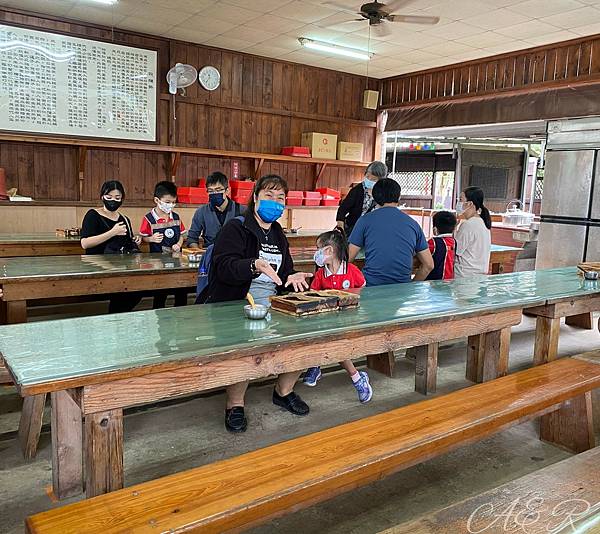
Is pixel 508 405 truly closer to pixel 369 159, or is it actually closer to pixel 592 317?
pixel 592 317

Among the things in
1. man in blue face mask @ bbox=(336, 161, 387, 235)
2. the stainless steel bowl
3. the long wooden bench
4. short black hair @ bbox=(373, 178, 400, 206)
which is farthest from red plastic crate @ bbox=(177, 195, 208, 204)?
the long wooden bench

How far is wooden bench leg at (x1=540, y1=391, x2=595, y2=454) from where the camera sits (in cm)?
278

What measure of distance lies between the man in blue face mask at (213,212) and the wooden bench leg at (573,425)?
8.96ft

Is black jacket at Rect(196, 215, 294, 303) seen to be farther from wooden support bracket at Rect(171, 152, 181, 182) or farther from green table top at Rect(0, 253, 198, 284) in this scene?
wooden support bracket at Rect(171, 152, 181, 182)

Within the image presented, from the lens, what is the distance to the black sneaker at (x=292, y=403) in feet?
10.5

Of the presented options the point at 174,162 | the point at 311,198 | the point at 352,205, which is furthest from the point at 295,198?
the point at 352,205

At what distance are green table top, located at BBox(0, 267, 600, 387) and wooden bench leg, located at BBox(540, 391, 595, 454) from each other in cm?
60

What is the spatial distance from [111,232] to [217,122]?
3764mm

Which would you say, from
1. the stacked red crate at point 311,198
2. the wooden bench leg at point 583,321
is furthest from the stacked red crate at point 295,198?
the wooden bench leg at point 583,321

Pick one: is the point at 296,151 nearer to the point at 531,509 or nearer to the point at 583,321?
the point at 583,321

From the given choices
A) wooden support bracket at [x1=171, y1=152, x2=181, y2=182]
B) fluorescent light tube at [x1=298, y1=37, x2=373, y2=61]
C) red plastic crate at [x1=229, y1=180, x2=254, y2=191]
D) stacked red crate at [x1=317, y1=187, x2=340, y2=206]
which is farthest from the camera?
stacked red crate at [x1=317, y1=187, x2=340, y2=206]

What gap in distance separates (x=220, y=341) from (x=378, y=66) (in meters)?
6.98

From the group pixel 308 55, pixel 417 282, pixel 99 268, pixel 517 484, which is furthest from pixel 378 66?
pixel 517 484

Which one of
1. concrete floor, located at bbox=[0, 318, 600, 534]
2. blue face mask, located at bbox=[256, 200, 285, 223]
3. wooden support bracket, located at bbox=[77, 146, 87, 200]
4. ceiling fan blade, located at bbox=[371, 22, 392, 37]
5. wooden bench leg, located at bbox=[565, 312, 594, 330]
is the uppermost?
ceiling fan blade, located at bbox=[371, 22, 392, 37]
